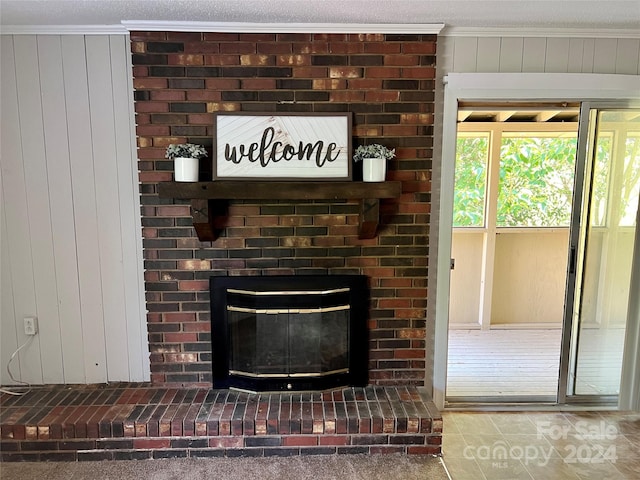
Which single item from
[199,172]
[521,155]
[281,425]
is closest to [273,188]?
[199,172]

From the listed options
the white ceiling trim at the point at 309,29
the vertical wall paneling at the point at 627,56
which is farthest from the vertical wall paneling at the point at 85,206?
the vertical wall paneling at the point at 627,56

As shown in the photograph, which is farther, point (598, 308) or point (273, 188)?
point (598, 308)

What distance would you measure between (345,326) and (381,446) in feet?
2.17

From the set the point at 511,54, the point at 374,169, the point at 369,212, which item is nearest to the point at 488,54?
the point at 511,54

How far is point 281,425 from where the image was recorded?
7.13ft

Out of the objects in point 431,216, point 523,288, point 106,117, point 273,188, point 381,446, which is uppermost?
point 106,117

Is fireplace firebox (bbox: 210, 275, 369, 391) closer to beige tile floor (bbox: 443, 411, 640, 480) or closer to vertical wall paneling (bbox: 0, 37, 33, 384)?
beige tile floor (bbox: 443, 411, 640, 480)

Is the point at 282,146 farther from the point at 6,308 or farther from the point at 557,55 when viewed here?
the point at 6,308

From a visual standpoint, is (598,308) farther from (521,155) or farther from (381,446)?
(521,155)

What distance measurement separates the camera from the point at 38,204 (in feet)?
7.95

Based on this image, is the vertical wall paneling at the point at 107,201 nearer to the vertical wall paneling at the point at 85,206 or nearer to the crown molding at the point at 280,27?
the vertical wall paneling at the point at 85,206

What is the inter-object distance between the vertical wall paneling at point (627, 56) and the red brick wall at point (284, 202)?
3.65ft

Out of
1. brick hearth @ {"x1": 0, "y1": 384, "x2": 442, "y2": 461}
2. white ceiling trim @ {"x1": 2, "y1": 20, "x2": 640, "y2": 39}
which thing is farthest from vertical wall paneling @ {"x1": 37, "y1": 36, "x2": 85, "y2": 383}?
brick hearth @ {"x1": 0, "y1": 384, "x2": 442, "y2": 461}

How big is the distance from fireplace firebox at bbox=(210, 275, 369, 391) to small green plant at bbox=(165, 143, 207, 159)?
0.72 metres
